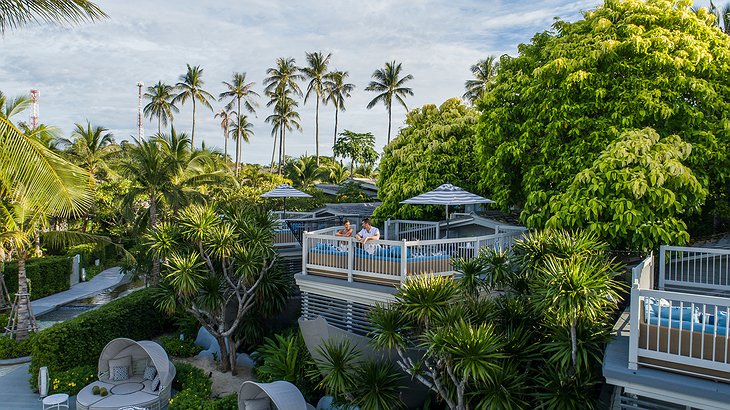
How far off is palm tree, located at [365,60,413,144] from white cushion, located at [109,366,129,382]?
1459 inches

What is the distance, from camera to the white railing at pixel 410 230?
15.7 m

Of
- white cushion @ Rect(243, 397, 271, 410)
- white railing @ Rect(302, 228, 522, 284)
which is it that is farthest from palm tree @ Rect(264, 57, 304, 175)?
white cushion @ Rect(243, 397, 271, 410)

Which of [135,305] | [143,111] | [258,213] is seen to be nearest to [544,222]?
[258,213]

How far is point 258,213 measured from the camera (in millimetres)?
14008

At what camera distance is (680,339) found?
5.81 metres

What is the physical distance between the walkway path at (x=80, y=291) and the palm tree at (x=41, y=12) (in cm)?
1709

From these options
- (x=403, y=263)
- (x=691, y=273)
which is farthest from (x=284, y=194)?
(x=691, y=273)

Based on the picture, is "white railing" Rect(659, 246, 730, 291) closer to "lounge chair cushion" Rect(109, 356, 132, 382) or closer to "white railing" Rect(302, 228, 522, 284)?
"white railing" Rect(302, 228, 522, 284)

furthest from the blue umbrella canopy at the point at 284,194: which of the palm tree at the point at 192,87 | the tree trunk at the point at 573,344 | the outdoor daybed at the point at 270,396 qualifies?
the palm tree at the point at 192,87

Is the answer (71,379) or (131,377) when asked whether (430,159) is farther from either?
(71,379)

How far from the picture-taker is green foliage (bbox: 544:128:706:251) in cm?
956

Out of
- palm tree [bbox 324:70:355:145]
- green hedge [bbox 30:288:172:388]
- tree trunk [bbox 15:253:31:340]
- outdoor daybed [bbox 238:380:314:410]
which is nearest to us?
outdoor daybed [bbox 238:380:314:410]

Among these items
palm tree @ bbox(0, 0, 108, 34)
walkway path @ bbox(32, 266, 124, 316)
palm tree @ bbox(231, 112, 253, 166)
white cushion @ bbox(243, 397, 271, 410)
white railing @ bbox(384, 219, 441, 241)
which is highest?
palm tree @ bbox(231, 112, 253, 166)

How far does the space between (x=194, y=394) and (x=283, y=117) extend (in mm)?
42686
